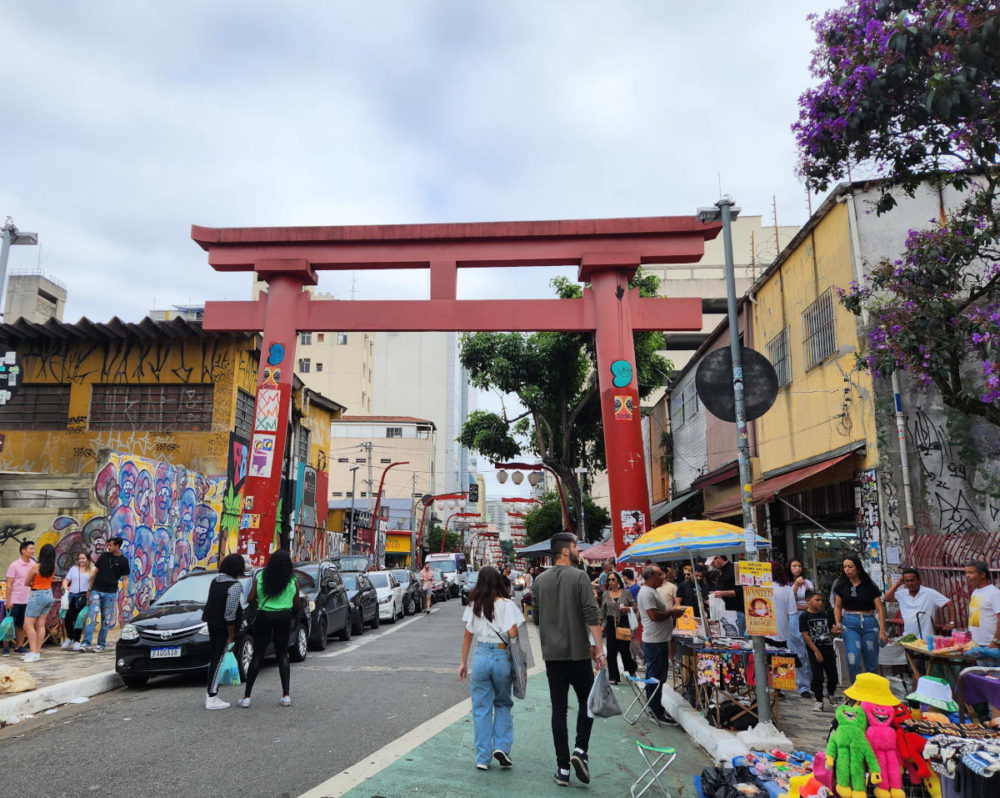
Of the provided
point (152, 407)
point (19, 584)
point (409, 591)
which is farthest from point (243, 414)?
point (19, 584)

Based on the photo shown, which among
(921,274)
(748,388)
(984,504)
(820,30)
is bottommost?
(984,504)

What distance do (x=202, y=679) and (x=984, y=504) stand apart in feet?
37.4

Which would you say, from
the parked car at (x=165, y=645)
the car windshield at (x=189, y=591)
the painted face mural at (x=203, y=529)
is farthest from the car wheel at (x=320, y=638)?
the painted face mural at (x=203, y=529)

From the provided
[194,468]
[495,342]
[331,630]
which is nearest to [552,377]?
[495,342]

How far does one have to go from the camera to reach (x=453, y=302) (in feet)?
55.0

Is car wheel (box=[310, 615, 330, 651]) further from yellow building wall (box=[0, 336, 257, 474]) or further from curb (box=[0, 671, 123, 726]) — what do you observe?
yellow building wall (box=[0, 336, 257, 474])

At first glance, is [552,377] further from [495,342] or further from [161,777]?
[161,777]

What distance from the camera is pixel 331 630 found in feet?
49.0

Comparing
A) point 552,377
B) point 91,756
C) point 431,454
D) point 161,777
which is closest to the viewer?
point 161,777

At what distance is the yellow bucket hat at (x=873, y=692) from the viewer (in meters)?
4.64

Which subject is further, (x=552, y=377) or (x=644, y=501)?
(x=552, y=377)

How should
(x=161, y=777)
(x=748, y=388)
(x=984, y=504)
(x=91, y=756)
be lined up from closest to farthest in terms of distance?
(x=161, y=777) < (x=91, y=756) < (x=748, y=388) < (x=984, y=504)

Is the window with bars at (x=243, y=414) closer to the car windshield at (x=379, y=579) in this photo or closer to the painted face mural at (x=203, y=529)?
the painted face mural at (x=203, y=529)

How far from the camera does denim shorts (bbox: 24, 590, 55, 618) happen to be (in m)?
11.6
